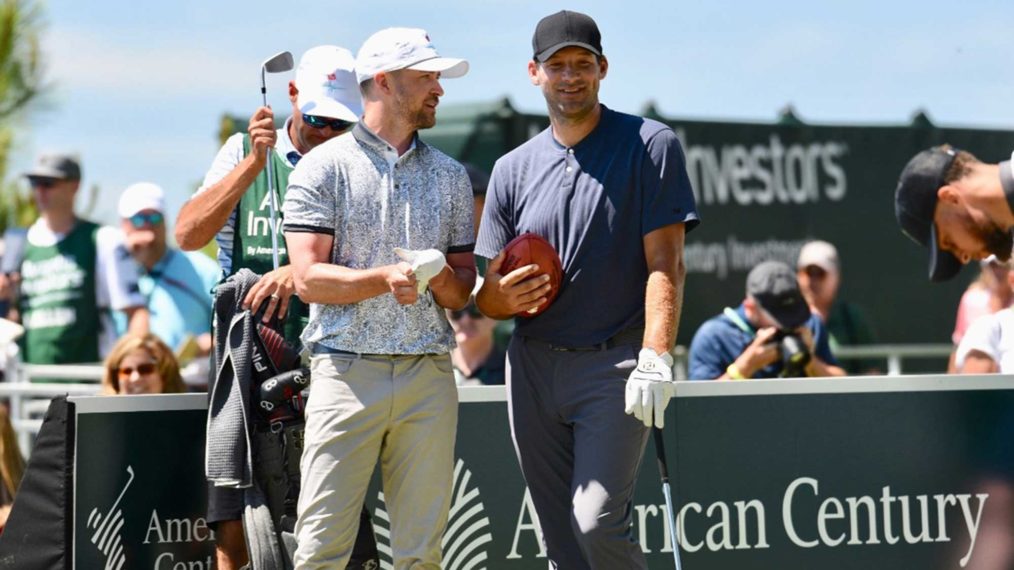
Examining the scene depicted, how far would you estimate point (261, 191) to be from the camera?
6406 millimetres

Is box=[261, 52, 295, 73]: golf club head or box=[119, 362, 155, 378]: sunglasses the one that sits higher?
box=[261, 52, 295, 73]: golf club head

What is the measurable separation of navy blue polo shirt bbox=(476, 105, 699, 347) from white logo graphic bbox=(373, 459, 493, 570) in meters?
1.09

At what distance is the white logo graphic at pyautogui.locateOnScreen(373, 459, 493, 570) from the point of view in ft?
22.3

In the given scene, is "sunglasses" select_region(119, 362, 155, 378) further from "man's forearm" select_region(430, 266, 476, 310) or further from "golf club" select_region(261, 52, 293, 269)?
"man's forearm" select_region(430, 266, 476, 310)

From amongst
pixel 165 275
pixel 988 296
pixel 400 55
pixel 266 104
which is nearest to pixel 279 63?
pixel 266 104

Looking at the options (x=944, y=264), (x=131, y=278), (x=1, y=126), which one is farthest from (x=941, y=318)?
(x=1, y=126)

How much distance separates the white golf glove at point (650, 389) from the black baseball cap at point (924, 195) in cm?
347

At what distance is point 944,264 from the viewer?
9.62 meters

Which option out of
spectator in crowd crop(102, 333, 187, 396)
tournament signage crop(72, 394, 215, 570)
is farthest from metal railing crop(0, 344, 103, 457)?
tournament signage crop(72, 394, 215, 570)

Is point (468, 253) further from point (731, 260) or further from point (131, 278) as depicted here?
point (731, 260)

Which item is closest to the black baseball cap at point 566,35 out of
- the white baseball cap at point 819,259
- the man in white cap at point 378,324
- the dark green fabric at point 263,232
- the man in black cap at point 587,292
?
the man in black cap at point 587,292

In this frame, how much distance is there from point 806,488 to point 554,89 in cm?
211

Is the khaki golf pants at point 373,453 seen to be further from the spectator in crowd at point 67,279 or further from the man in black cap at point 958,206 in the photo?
the spectator in crowd at point 67,279

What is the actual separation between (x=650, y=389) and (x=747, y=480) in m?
1.58
